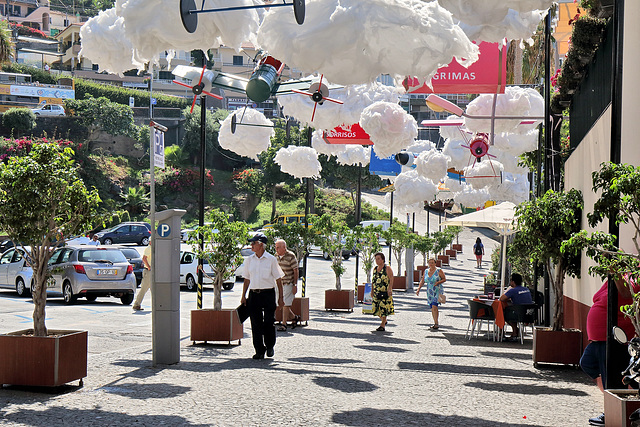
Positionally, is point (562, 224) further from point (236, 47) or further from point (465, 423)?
point (236, 47)

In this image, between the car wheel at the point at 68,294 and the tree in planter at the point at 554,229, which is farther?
the car wheel at the point at 68,294

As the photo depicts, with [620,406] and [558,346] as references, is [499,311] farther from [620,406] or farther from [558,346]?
[620,406]

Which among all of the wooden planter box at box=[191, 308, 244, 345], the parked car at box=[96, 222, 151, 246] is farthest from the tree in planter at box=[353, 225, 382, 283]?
the parked car at box=[96, 222, 151, 246]

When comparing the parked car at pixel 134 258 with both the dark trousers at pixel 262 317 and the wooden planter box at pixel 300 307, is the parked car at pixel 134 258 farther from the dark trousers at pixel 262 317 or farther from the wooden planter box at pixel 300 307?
the dark trousers at pixel 262 317

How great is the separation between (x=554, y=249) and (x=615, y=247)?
17.2 feet

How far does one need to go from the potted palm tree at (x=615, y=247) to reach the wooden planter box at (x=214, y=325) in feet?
22.2

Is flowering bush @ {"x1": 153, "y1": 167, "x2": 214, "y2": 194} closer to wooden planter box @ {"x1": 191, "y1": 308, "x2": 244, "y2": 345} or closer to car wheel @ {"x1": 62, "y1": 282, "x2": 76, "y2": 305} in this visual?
car wheel @ {"x1": 62, "y1": 282, "x2": 76, "y2": 305}

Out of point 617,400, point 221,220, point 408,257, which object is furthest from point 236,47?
point 408,257

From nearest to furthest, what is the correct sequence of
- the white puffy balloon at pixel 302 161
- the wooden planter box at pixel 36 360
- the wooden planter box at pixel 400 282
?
the wooden planter box at pixel 36 360, the white puffy balloon at pixel 302 161, the wooden planter box at pixel 400 282

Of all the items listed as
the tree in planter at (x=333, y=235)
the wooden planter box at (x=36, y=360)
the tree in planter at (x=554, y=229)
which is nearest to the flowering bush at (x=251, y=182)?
the tree in planter at (x=333, y=235)

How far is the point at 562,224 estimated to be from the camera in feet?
36.4

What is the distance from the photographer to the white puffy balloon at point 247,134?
1565cm

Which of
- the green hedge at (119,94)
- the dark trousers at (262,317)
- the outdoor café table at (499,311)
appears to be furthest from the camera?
the green hedge at (119,94)

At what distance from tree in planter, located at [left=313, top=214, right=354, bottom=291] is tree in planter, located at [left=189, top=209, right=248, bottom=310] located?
684 centimetres
